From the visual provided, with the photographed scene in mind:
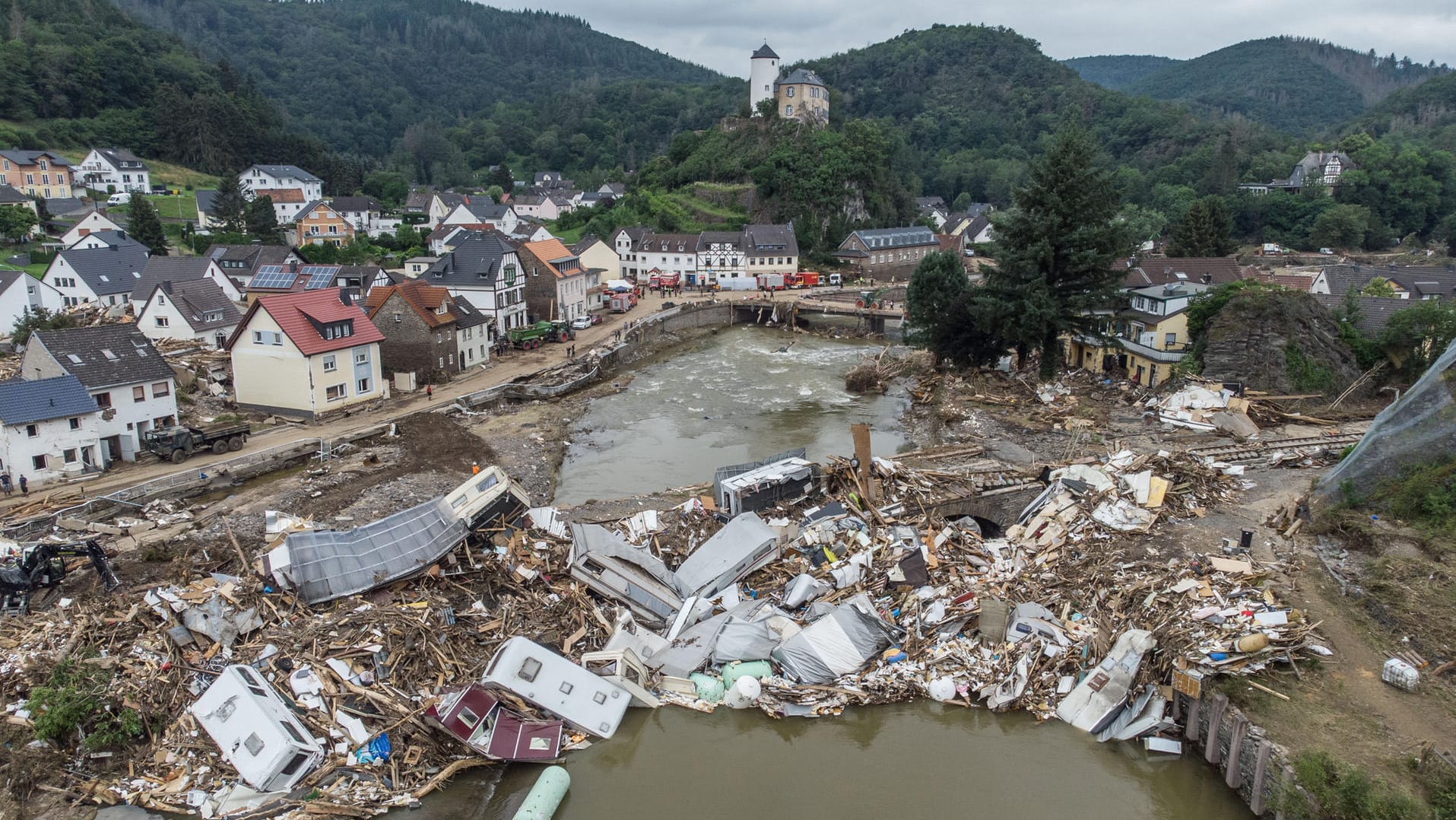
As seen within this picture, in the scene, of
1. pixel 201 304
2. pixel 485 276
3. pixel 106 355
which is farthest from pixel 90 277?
pixel 106 355

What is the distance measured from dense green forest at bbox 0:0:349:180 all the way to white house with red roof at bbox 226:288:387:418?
242 ft

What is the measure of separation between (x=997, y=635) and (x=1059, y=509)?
497cm

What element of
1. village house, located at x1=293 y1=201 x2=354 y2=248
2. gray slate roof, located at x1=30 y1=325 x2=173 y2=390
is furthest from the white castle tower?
gray slate roof, located at x1=30 y1=325 x2=173 y2=390

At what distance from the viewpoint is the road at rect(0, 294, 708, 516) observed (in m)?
22.8

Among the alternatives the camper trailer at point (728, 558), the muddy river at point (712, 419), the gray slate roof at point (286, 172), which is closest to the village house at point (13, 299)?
the muddy river at point (712, 419)

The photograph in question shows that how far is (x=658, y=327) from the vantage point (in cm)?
5359

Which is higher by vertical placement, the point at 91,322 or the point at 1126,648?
the point at 91,322

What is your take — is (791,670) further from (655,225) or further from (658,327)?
(655,225)

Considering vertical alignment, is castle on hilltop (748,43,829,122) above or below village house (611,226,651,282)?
above

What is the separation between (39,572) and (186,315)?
26134 mm

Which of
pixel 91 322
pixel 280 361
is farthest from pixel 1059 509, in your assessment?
pixel 91 322

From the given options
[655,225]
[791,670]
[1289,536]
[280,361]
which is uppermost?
[655,225]

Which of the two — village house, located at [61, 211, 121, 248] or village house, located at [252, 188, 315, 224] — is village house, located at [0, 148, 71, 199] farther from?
village house, located at [61, 211, 121, 248]

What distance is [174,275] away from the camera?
44.9 m
